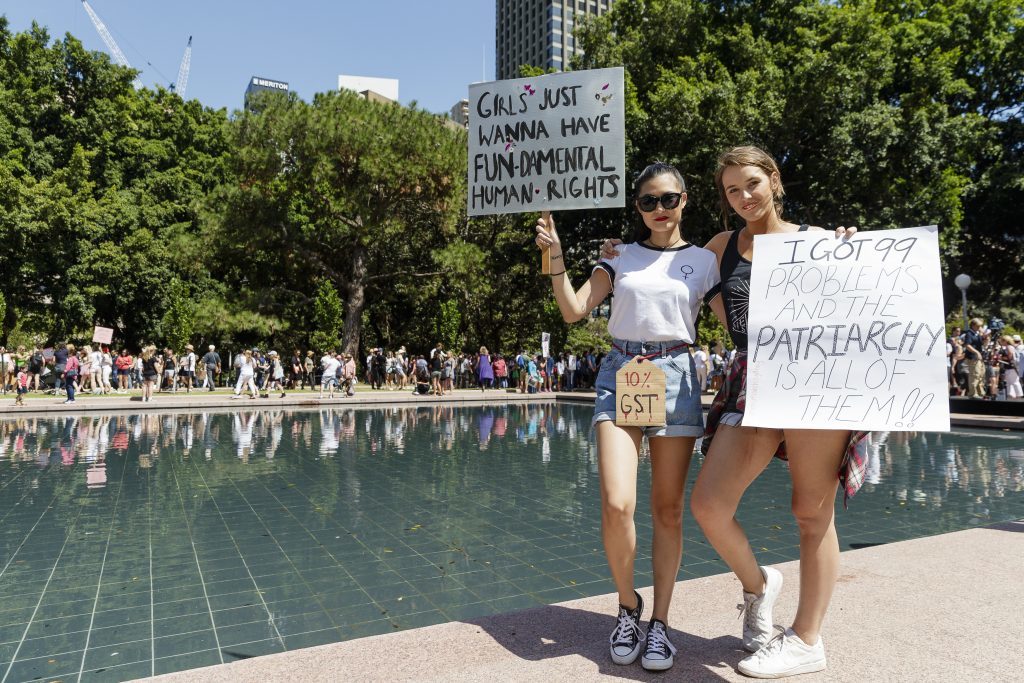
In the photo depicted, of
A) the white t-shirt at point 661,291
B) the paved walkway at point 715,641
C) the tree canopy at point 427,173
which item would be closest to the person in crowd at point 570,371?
the tree canopy at point 427,173

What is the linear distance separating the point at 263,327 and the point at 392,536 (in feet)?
87.3

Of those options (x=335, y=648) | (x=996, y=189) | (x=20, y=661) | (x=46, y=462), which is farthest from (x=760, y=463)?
(x=996, y=189)

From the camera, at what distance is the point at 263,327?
99.0ft

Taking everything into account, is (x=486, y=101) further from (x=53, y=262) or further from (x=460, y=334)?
Result: (x=53, y=262)

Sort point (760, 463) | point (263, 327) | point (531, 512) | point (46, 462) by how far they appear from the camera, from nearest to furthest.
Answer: point (760, 463), point (531, 512), point (46, 462), point (263, 327)

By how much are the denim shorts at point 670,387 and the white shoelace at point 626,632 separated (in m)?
0.69

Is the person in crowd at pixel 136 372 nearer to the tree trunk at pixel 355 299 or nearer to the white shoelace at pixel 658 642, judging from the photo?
the tree trunk at pixel 355 299

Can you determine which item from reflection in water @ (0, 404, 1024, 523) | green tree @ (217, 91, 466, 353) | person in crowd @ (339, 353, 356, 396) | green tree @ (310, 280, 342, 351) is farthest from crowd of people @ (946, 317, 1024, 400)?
green tree @ (310, 280, 342, 351)

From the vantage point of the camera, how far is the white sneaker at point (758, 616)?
106 inches

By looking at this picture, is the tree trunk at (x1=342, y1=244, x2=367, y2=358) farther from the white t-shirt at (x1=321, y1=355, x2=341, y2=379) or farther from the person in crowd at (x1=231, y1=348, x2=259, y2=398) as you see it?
the person in crowd at (x1=231, y1=348, x2=259, y2=398)

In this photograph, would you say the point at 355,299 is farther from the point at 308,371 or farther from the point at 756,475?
the point at 756,475

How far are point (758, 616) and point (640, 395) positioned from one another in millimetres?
939

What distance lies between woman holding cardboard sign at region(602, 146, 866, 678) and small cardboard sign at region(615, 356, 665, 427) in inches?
10.1

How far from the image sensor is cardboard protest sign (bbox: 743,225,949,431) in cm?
250
